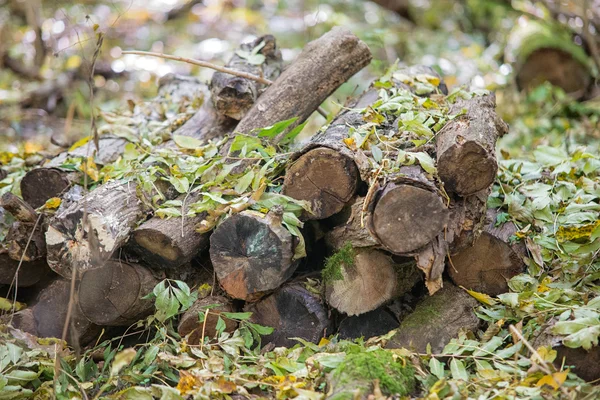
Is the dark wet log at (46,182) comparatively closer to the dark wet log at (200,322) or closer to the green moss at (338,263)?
the dark wet log at (200,322)

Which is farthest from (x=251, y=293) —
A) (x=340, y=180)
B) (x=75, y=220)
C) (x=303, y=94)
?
(x=303, y=94)

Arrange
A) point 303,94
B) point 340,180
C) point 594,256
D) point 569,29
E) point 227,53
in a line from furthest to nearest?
point 227,53 → point 569,29 → point 303,94 → point 594,256 → point 340,180

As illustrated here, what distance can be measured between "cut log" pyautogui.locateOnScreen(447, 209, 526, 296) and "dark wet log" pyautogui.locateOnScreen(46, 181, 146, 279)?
4.73 ft

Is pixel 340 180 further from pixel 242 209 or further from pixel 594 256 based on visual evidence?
pixel 594 256

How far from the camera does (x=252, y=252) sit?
2396 millimetres

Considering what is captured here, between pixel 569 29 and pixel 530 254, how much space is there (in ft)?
14.4

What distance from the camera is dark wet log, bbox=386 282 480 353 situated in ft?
8.04

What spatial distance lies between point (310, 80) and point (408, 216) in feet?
4.28

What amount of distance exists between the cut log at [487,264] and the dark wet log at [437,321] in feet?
0.25

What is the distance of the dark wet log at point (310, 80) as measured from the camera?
3.12m

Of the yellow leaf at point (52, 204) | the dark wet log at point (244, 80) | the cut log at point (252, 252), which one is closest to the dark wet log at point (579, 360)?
the cut log at point (252, 252)

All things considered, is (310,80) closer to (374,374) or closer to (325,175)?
(325,175)

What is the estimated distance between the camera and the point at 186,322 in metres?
2.56

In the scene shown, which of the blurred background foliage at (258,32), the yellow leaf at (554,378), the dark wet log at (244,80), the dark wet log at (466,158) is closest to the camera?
the yellow leaf at (554,378)
